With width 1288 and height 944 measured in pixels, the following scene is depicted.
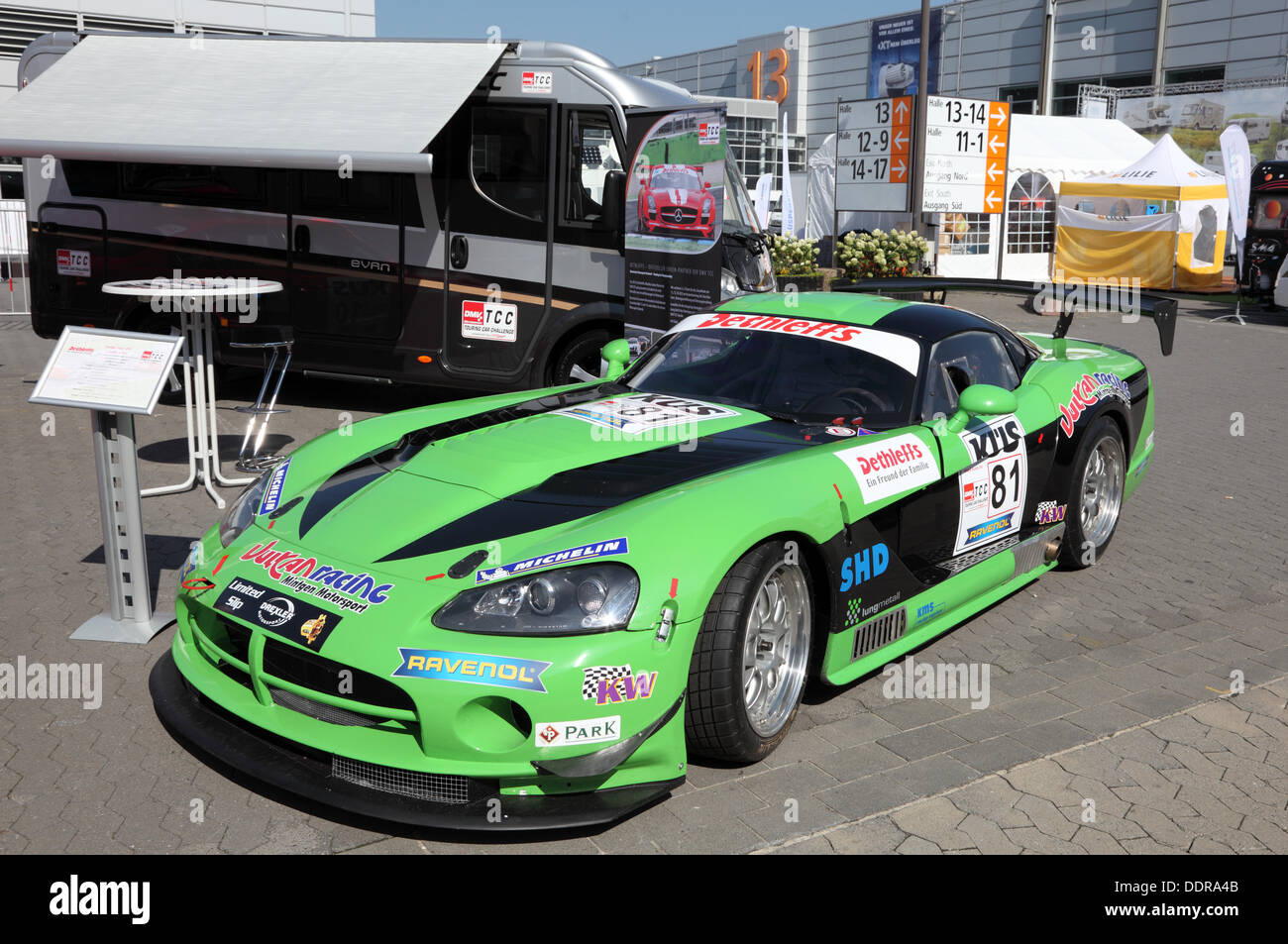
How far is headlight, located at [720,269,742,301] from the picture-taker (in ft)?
29.1

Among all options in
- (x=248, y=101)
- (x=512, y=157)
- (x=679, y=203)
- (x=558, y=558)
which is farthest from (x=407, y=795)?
(x=248, y=101)

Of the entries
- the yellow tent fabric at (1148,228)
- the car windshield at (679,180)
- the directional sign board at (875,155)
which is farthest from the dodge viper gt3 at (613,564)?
the yellow tent fabric at (1148,228)

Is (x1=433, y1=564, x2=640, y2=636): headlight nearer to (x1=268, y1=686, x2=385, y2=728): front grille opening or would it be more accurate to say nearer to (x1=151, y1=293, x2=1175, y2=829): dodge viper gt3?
(x1=151, y1=293, x2=1175, y2=829): dodge viper gt3

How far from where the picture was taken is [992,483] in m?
4.68

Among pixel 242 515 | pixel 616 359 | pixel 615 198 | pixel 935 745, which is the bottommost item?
pixel 935 745

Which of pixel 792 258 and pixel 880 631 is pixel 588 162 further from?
pixel 792 258

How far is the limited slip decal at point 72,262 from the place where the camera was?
995cm

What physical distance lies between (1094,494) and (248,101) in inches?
286

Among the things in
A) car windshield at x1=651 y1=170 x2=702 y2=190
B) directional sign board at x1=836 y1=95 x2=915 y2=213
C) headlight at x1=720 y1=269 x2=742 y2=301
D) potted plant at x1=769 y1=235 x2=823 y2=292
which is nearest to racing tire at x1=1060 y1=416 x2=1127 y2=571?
headlight at x1=720 y1=269 x2=742 y2=301

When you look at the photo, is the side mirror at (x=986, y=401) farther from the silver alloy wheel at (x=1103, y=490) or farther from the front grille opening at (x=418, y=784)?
the front grille opening at (x=418, y=784)

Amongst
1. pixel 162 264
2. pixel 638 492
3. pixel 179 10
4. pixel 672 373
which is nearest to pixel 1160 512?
pixel 672 373
